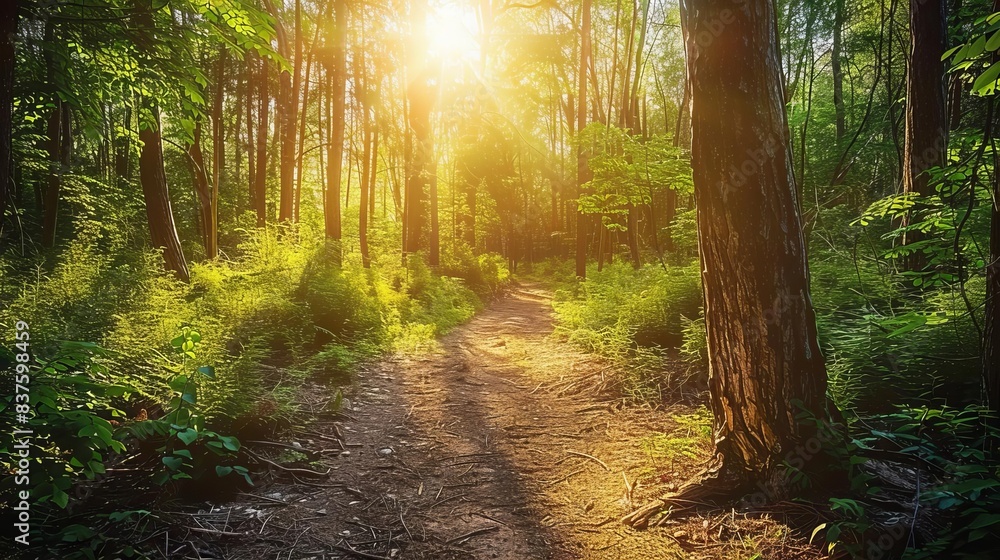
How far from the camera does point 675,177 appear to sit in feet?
38.0

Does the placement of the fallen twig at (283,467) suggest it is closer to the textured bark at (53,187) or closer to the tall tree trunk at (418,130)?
the tall tree trunk at (418,130)

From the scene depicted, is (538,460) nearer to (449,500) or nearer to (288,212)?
(449,500)

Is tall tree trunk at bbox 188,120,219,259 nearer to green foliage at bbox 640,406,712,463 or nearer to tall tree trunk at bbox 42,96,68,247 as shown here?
tall tree trunk at bbox 42,96,68,247

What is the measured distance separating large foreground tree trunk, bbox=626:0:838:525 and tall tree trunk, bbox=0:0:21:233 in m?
4.91

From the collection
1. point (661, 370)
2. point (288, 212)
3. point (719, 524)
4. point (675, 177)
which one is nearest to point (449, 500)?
point (719, 524)

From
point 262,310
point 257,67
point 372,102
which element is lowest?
point 262,310

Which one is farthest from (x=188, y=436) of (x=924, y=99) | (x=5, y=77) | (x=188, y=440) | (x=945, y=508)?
(x=924, y=99)

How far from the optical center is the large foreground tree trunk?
105 inches

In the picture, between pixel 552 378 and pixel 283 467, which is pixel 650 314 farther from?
pixel 283 467

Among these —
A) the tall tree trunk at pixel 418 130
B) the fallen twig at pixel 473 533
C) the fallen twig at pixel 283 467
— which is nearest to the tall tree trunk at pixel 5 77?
the fallen twig at pixel 283 467

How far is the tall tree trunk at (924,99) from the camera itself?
571cm

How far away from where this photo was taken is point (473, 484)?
3.41 metres

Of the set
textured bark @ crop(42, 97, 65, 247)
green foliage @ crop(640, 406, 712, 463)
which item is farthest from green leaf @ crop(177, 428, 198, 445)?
textured bark @ crop(42, 97, 65, 247)

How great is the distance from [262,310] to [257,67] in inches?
637
